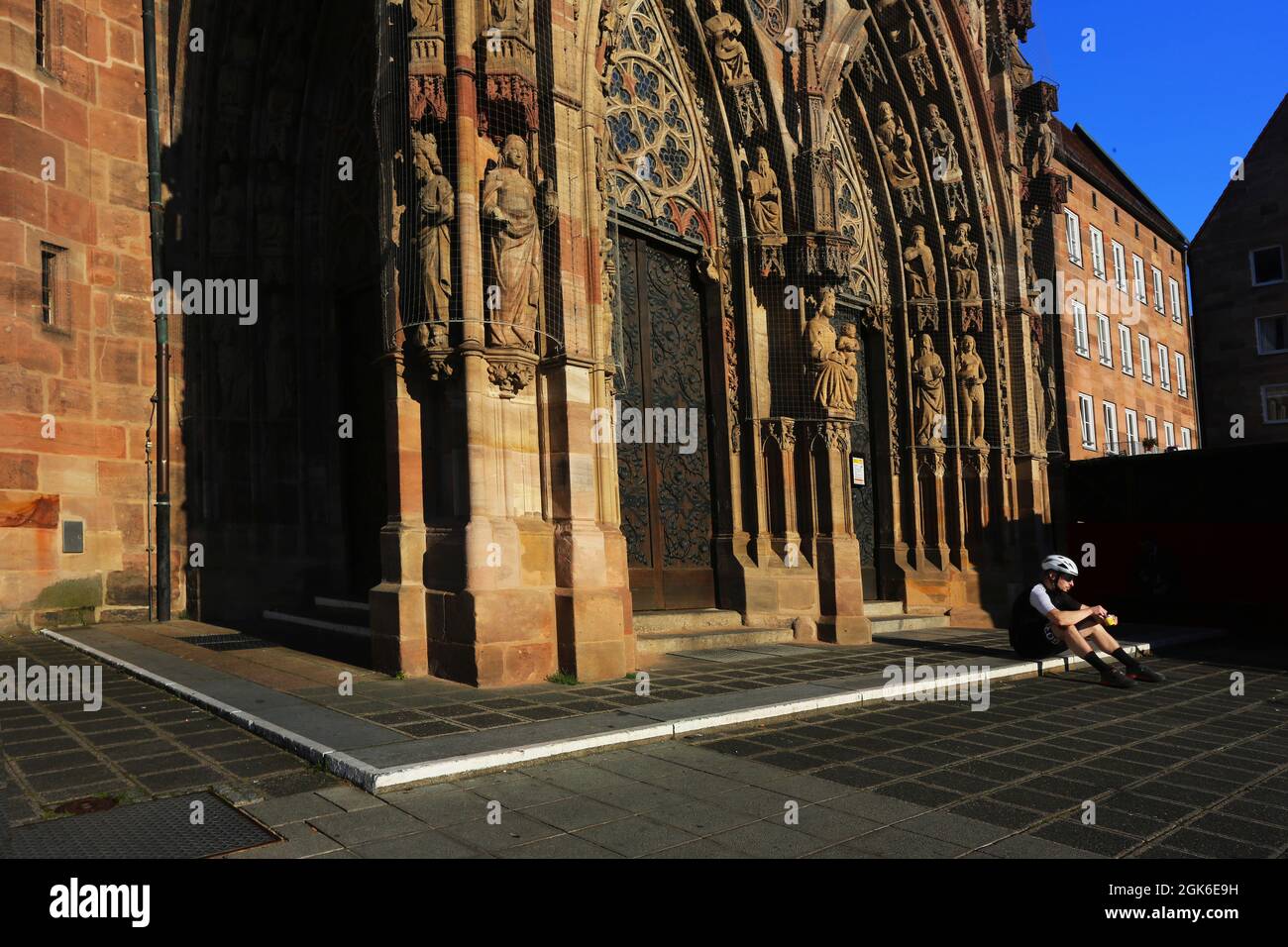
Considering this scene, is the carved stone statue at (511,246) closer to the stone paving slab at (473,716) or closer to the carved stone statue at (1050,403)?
the stone paving slab at (473,716)

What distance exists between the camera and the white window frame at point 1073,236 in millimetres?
27312

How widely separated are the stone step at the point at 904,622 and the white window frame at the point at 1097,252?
18782 millimetres

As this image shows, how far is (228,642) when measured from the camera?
10.1m

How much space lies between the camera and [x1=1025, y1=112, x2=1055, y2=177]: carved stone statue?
17.8 metres

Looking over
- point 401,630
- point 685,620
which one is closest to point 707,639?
point 685,620

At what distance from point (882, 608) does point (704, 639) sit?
5.05 m

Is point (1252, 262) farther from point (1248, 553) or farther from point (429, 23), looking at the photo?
point (429, 23)

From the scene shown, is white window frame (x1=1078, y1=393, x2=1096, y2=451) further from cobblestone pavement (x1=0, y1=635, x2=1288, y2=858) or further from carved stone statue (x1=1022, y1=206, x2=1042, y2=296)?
cobblestone pavement (x1=0, y1=635, x2=1288, y2=858)

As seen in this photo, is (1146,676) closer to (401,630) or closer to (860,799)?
(860,799)

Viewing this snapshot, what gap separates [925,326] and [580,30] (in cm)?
876

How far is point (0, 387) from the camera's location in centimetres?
1065

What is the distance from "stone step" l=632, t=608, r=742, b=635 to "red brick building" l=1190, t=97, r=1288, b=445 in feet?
84.1

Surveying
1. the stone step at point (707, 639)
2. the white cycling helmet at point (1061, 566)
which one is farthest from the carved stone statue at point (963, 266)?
the white cycling helmet at point (1061, 566)

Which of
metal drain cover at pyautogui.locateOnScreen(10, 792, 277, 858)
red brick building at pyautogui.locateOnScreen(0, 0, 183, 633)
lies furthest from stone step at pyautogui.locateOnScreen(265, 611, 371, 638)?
metal drain cover at pyautogui.locateOnScreen(10, 792, 277, 858)
